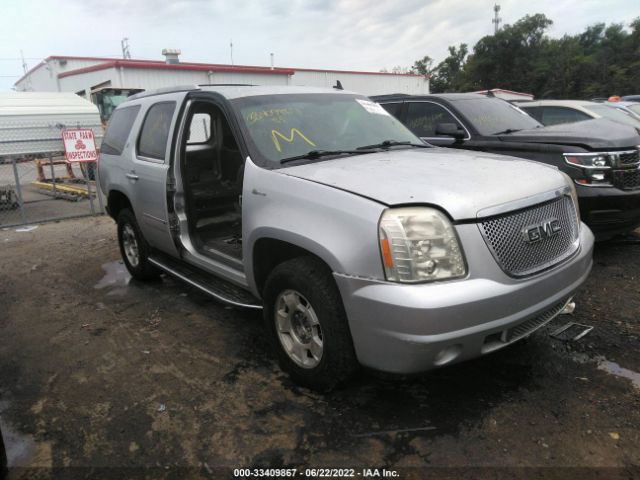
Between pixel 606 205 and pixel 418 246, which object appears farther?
pixel 606 205

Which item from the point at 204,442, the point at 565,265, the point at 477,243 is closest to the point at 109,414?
the point at 204,442

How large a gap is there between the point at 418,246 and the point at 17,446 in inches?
95.8

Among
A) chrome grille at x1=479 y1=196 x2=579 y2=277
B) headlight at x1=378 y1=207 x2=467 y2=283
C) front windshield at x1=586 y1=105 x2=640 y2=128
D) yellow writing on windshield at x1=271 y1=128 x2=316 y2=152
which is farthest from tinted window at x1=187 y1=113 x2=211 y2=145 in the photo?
front windshield at x1=586 y1=105 x2=640 y2=128

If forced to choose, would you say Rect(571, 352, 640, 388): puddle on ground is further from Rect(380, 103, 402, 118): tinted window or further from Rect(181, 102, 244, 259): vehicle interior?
Rect(380, 103, 402, 118): tinted window

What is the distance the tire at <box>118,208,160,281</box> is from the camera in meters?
5.01

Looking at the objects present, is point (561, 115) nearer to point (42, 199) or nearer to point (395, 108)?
point (395, 108)

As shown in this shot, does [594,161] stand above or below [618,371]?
above

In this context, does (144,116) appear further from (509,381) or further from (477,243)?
(509,381)

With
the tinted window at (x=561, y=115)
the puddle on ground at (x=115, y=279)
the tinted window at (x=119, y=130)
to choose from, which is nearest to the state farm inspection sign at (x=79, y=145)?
the puddle on ground at (x=115, y=279)

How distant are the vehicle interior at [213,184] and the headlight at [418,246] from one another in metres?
1.89

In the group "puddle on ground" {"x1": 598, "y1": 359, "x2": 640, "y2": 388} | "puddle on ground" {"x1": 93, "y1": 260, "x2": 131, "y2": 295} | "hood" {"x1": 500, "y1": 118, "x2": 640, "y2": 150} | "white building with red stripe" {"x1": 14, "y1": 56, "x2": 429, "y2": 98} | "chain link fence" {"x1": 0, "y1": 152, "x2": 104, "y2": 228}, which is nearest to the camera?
"puddle on ground" {"x1": 598, "y1": 359, "x2": 640, "y2": 388}

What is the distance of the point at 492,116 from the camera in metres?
6.18

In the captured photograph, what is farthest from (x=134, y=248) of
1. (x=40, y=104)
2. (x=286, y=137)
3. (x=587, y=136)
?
(x=40, y=104)

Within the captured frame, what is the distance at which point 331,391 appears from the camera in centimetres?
297
